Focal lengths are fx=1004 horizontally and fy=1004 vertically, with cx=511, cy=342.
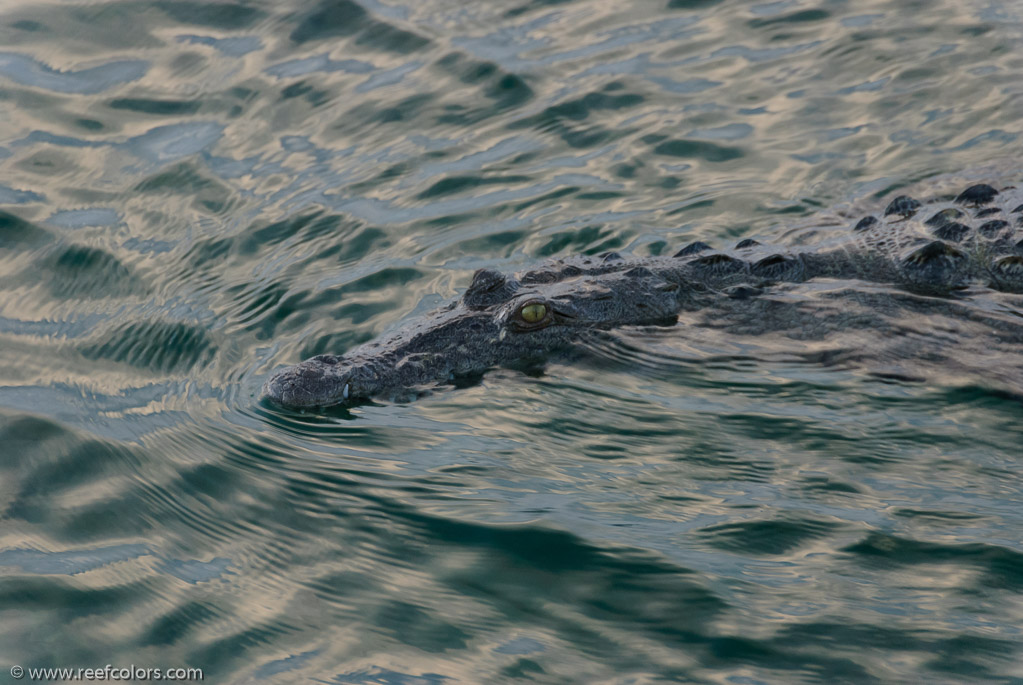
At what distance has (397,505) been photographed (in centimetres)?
416

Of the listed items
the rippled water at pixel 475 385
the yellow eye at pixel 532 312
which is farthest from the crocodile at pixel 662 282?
the rippled water at pixel 475 385

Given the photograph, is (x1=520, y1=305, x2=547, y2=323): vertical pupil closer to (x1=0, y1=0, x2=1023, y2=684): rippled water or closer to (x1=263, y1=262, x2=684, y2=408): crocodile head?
(x1=263, y1=262, x2=684, y2=408): crocodile head

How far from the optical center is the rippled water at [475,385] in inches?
138

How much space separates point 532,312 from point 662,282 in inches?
32.4

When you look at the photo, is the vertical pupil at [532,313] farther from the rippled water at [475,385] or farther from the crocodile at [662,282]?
the rippled water at [475,385]

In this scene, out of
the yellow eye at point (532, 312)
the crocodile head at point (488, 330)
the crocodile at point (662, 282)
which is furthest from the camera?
the yellow eye at point (532, 312)

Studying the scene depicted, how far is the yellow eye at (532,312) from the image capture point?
524cm

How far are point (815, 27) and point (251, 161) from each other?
492 centimetres

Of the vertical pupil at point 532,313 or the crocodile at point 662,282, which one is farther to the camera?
the vertical pupil at point 532,313

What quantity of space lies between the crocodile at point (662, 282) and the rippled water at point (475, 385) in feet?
0.67

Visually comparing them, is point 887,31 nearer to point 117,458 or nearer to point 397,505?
point 397,505

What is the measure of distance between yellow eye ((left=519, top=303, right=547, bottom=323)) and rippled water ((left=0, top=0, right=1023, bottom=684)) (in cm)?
32

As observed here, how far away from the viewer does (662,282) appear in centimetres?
559

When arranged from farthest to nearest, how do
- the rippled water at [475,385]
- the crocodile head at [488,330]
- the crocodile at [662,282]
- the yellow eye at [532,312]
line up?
1. the yellow eye at [532,312]
2. the crocodile at [662,282]
3. the crocodile head at [488,330]
4. the rippled water at [475,385]
